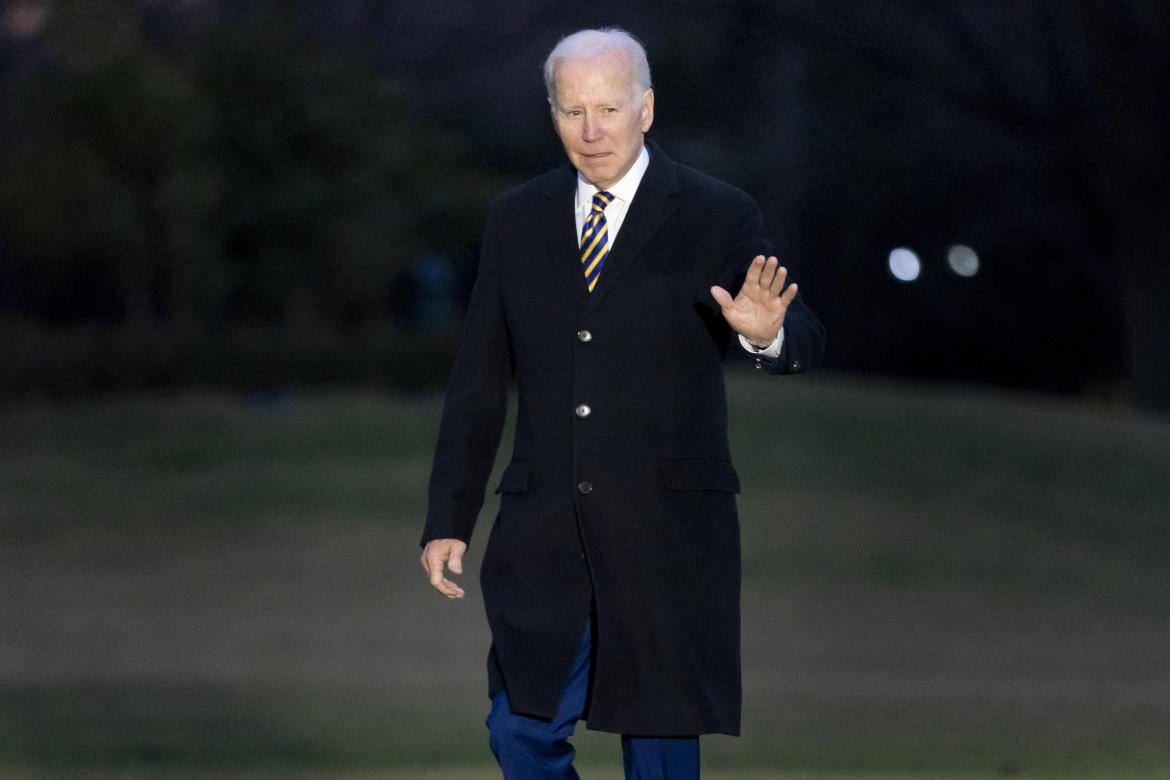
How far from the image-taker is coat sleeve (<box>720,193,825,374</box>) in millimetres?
3711

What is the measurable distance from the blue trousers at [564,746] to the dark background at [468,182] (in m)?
14.9

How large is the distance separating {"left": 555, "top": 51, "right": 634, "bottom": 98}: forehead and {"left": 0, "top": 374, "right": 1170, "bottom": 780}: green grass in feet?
11.5

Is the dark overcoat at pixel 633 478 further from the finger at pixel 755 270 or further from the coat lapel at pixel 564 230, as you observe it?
the finger at pixel 755 270

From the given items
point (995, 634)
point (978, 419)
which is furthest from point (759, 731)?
point (978, 419)

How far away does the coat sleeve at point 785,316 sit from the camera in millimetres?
3711

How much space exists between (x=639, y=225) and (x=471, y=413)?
1.65ft

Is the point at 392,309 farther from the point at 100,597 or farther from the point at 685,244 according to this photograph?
the point at 685,244

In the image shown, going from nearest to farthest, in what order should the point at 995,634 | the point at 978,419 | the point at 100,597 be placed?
the point at 995,634 < the point at 100,597 < the point at 978,419

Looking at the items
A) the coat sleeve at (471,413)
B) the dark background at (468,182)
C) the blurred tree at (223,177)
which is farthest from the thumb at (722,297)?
the blurred tree at (223,177)

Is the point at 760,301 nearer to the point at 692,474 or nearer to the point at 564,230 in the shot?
the point at 692,474

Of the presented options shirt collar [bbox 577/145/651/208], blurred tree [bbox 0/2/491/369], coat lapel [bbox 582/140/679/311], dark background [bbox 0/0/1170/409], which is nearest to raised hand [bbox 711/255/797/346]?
coat lapel [bbox 582/140/679/311]

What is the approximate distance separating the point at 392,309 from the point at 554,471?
20.4 meters

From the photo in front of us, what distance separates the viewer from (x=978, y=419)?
17.2m

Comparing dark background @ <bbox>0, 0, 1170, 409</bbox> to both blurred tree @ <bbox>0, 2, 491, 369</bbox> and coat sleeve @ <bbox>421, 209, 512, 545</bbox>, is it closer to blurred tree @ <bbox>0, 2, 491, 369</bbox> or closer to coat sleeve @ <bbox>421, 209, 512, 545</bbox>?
blurred tree @ <bbox>0, 2, 491, 369</bbox>
